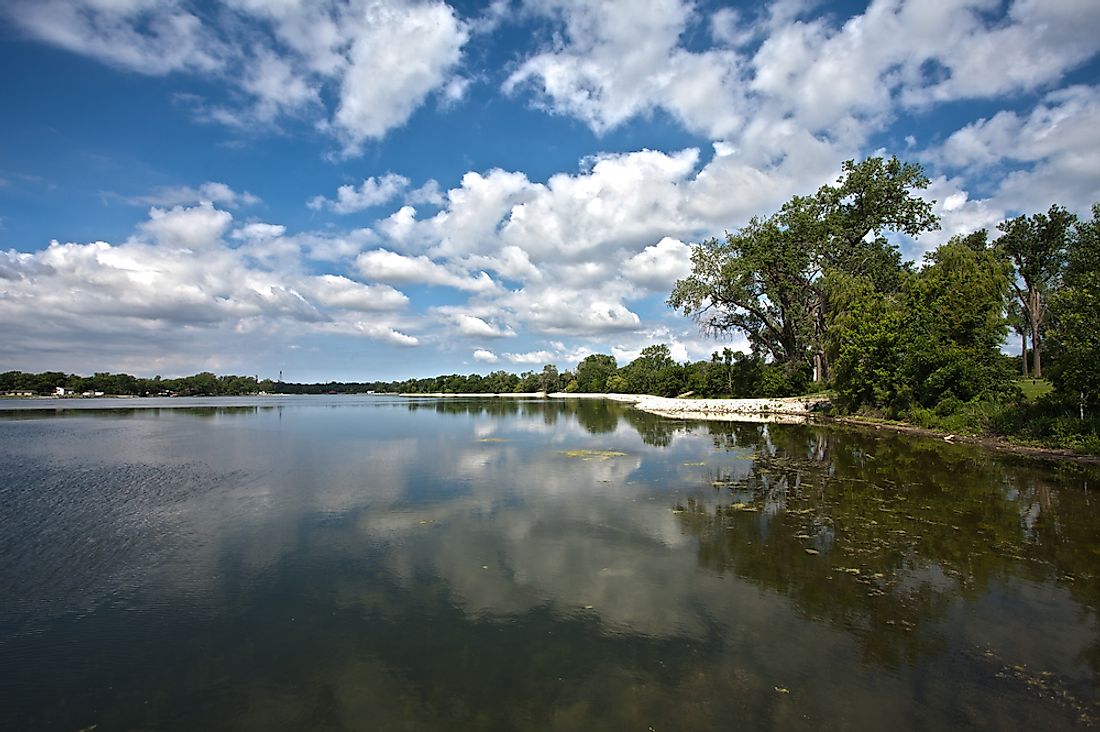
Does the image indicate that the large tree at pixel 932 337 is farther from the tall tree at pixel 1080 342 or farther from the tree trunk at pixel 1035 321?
the tree trunk at pixel 1035 321

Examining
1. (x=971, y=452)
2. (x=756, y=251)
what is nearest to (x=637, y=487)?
(x=971, y=452)

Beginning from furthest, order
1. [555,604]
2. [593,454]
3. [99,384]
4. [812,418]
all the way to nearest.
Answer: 1. [99,384]
2. [812,418]
3. [593,454]
4. [555,604]

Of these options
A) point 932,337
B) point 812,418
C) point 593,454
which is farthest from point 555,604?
point 812,418

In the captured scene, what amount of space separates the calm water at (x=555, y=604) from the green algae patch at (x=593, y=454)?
492 centimetres

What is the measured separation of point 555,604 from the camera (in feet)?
21.3

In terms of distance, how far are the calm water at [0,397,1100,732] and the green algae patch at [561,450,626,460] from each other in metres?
4.92

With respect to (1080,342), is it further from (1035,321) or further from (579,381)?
(579,381)

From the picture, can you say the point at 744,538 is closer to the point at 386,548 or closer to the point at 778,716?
the point at 778,716

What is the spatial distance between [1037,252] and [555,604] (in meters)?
50.1

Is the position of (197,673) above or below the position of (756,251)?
below

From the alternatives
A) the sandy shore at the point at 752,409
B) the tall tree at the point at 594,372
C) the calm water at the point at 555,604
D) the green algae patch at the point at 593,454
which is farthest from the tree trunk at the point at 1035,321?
the tall tree at the point at 594,372

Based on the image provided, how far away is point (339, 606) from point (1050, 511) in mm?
13297

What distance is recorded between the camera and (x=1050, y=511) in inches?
423

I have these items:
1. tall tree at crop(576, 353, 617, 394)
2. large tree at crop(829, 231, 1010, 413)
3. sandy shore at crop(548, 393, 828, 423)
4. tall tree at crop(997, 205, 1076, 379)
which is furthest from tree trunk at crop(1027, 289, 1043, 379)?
tall tree at crop(576, 353, 617, 394)
